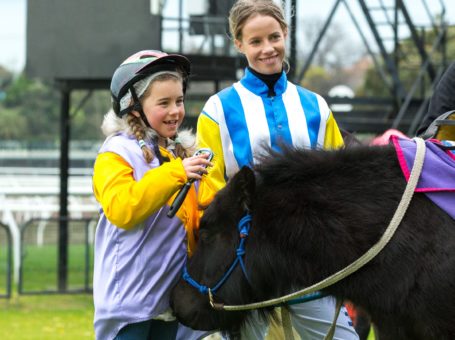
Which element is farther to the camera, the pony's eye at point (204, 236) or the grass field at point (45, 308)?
the grass field at point (45, 308)

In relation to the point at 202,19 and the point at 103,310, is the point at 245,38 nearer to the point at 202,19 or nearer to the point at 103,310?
the point at 103,310

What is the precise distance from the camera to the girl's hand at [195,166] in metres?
4.05

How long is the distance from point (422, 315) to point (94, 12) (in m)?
9.82

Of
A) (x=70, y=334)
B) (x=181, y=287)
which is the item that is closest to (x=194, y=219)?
(x=181, y=287)

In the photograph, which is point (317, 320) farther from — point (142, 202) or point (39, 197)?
point (39, 197)

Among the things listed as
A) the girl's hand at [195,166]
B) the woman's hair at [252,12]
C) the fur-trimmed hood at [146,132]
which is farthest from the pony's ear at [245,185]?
the woman's hair at [252,12]

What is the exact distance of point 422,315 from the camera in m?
3.61

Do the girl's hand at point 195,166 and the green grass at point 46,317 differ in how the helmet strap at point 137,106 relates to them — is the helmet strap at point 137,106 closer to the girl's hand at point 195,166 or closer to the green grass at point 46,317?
the girl's hand at point 195,166

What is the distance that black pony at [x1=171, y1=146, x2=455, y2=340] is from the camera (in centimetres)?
361

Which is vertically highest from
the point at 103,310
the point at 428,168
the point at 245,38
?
the point at 245,38

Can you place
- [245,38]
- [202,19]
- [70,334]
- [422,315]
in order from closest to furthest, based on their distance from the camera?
[422,315] → [245,38] → [70,334] → [202,19]

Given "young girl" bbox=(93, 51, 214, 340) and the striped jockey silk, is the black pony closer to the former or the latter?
"young girl" bbox=(93, 51, 214, 340)

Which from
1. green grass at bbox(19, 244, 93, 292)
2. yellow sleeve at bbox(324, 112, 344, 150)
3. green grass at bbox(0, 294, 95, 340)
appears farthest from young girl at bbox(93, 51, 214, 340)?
green grass at bbox(19, 244, 93, 292)

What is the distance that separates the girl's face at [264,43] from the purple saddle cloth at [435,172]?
108 cm
